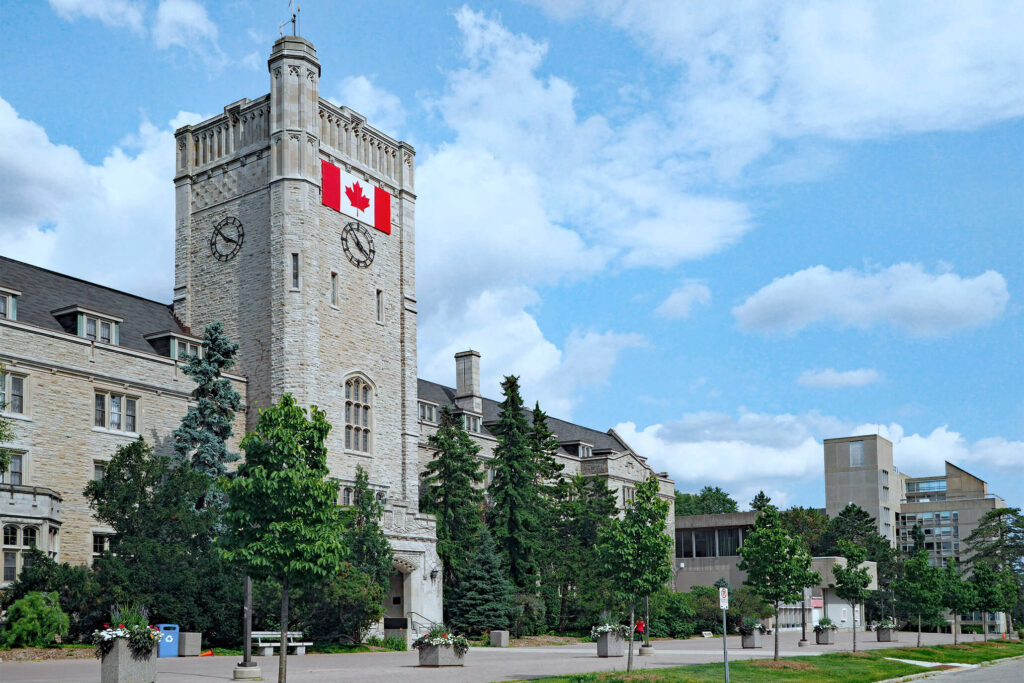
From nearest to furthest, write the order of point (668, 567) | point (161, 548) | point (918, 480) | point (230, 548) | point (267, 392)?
point (230, 548)
point (668, 567)
point (161, 548)
point (267, 392)
point (918, 480)

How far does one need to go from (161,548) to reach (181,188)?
23.2 m

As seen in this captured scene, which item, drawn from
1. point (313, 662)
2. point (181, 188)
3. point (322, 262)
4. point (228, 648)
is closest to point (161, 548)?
point (228, 648)

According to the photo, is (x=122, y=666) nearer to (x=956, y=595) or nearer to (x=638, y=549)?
(x=638, y=549)

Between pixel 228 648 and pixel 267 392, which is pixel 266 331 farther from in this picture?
pixel 228 648

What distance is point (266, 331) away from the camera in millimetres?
46906

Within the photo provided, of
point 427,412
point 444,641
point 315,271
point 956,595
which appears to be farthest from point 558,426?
point 444,641

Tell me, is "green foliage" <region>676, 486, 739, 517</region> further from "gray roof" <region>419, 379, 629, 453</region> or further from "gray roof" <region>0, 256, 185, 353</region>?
"gray roof" <region>0, 256, 185, 353</region>

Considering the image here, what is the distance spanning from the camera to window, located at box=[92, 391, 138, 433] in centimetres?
3972

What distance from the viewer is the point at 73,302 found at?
143 ft

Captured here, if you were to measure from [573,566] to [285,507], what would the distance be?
116 feet

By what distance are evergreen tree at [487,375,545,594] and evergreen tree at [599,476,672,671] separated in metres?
22.4

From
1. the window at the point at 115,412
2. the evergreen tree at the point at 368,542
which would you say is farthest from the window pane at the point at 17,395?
the evergreen tree at the point at 368,542

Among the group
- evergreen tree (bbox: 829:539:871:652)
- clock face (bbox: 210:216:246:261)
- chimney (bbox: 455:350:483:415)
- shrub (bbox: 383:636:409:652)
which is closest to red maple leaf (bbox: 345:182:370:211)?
clock face (bbox: 210:216:246:261)

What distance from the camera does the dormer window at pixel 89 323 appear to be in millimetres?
40688
